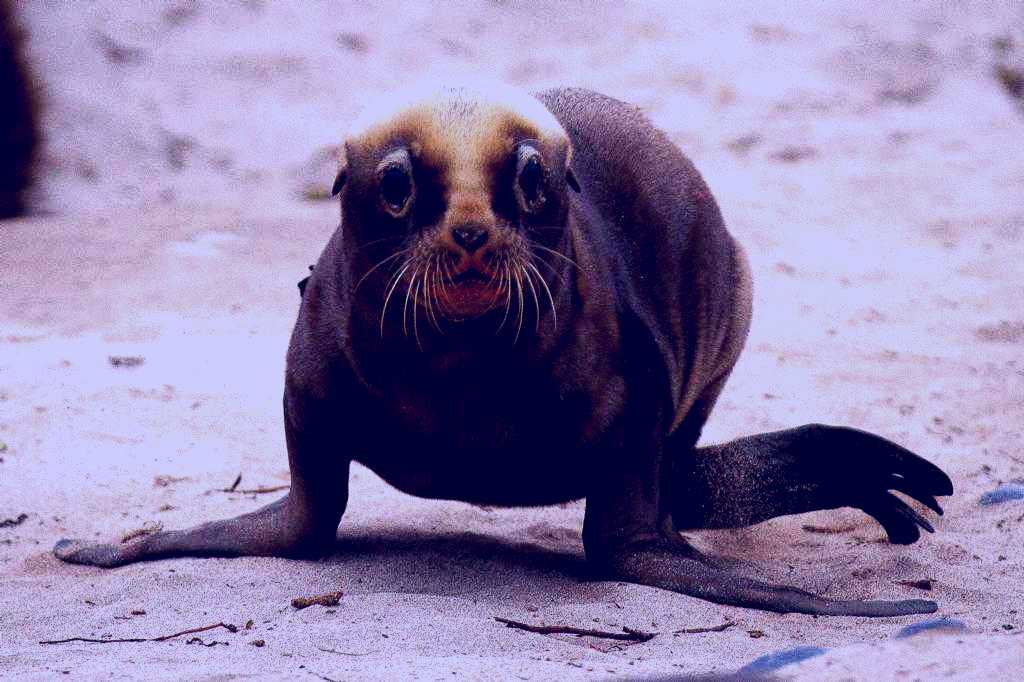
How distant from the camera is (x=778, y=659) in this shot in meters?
2.62

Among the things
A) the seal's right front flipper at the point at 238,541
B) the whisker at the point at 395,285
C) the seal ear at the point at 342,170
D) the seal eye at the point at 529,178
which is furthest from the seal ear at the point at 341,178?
the seal's right front flipper at the point at 238,541

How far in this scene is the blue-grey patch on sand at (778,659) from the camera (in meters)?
2.54

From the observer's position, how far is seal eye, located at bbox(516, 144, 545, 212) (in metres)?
3.11

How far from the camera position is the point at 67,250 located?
7.46 metres

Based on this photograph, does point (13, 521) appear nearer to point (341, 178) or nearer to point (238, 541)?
point (238, 541)

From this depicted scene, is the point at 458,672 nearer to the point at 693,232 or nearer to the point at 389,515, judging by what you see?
the point at 389,515

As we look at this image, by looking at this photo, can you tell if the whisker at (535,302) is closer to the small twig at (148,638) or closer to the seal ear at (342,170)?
the seal ear at (342,170)

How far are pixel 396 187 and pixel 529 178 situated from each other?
0.93 ft

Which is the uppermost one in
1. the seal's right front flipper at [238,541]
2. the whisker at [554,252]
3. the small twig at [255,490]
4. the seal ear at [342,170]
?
the seal ear at [342,170]

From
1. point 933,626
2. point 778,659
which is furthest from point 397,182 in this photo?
point 933,626

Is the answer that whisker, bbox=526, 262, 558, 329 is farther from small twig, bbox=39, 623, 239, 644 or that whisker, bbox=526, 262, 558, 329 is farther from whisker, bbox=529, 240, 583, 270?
small twig, bbox=39, 623, 239, 644

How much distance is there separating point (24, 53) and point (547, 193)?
6.32 m

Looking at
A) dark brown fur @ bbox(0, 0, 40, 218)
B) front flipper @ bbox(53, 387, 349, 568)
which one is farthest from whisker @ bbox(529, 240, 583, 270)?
dark brown fur @ bbox(0, 0, 40, 218)

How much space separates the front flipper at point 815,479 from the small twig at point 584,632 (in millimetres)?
938
